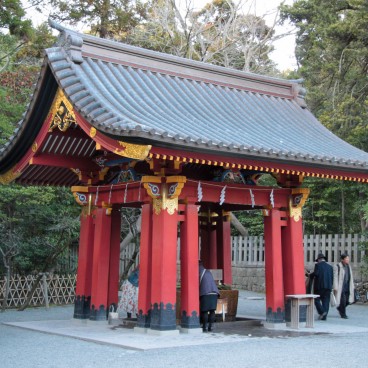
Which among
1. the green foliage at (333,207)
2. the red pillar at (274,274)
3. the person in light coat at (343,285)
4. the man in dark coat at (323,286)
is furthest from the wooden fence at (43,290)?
the green foliage at (333,207)

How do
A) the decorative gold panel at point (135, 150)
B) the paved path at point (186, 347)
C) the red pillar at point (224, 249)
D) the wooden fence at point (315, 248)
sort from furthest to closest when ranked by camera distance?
the wooden fence at point (315, 248), the red pillar at point (224, 249), the decorative gold panel at point (135, 150), the paved path at point (186, 347)

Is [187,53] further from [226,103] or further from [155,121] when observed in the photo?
[155,121]

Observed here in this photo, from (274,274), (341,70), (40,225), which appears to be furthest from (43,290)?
(341,70)

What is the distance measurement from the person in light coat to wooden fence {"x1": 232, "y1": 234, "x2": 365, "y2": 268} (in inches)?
170

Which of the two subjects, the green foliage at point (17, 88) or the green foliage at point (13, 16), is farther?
the green foliage at point (17, 88)

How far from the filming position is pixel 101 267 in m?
12.8

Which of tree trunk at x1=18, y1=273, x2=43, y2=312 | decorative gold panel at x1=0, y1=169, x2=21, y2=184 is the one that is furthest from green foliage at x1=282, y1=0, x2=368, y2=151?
decorative gold panel at x1=0, y1=169, x2=21, y2=184

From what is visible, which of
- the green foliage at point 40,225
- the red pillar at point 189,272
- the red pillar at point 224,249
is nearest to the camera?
the red pillar at point 189,272

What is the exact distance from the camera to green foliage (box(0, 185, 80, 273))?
17953mm

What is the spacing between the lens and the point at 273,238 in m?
12.5

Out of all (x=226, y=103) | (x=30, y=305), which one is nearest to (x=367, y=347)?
(x=226, y=103)

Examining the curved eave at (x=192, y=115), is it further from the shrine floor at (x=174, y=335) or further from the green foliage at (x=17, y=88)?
the green foliage at (x=17, y=88)

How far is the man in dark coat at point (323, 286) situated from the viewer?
14.4 meters

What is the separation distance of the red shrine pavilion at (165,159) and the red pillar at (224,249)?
0.09ft
